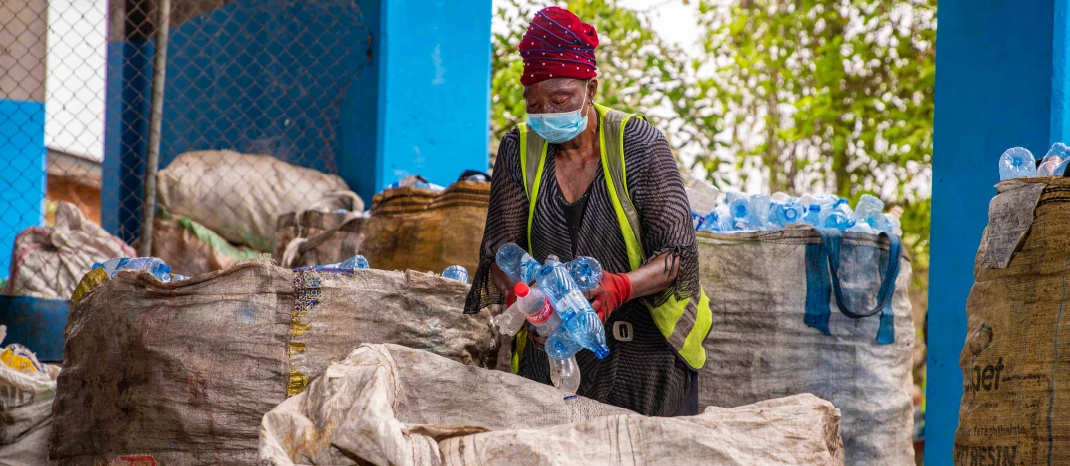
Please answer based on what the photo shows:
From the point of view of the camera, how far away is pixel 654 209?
115 inches

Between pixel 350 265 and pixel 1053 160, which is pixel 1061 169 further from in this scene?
pixel 350 265

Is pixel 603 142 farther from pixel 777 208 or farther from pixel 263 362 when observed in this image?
pixel 777 208

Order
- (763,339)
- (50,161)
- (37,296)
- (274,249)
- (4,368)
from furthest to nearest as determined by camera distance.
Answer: (50,161) < (274,249) < (37,296) < (763,339) < (4,368)

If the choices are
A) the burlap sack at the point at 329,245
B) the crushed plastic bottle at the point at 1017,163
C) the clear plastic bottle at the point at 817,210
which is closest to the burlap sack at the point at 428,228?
the burlap sack at the point at 329,245

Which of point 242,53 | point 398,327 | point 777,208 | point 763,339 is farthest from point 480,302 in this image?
point 242,53

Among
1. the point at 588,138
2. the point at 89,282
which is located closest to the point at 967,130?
the point at 588,138

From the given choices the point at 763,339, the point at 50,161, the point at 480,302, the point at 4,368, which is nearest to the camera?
the point at 480,302

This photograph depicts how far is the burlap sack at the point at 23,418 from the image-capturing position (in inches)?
139

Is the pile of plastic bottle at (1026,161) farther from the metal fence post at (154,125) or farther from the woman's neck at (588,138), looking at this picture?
the metal fence post at (154,125)

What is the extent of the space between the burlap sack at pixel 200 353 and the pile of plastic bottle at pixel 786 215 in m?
1.49

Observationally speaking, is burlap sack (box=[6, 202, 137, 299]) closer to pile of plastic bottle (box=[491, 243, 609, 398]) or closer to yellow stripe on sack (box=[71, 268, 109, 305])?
yellow stripe on sack (box=[71, 268, 109, 305])

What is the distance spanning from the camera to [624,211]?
2.95 m

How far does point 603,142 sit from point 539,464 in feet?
3.57

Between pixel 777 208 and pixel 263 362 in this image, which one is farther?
pixel 777 208
